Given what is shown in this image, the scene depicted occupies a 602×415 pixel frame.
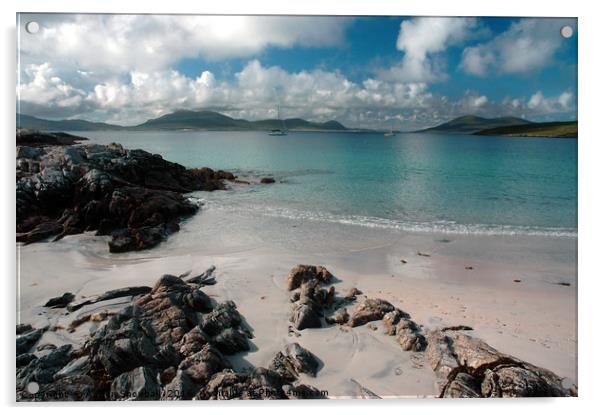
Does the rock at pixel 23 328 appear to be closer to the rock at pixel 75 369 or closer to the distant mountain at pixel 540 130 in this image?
the rock at pixel 75 369

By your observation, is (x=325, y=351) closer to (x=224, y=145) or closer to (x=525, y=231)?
(x=224, y=145)

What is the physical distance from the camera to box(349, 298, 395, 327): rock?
399 cm

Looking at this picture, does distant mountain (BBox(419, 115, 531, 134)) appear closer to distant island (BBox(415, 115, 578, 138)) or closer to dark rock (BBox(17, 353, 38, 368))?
distant island (BBox(415, 115, 578, 138))

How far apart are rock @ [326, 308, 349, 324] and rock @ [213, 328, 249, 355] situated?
101cm

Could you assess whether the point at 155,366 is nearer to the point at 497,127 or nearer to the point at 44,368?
the point at 44,368

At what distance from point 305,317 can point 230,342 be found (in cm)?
86

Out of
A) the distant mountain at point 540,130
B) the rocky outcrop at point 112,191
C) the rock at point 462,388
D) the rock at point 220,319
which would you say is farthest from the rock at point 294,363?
the distant mountain at point 540,130

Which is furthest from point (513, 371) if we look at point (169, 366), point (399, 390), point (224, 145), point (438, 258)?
point (224, 145)

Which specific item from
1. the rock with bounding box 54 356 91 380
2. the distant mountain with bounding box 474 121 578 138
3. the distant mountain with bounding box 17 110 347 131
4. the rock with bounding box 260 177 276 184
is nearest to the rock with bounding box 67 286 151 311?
the rock with bounding box 54 356 91 380

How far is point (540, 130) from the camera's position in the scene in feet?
15.0

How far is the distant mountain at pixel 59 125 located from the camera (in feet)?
13.1

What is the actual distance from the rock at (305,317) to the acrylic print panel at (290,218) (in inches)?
0.9

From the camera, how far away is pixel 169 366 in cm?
343

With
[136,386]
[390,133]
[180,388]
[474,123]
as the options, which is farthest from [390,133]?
[136,386]
